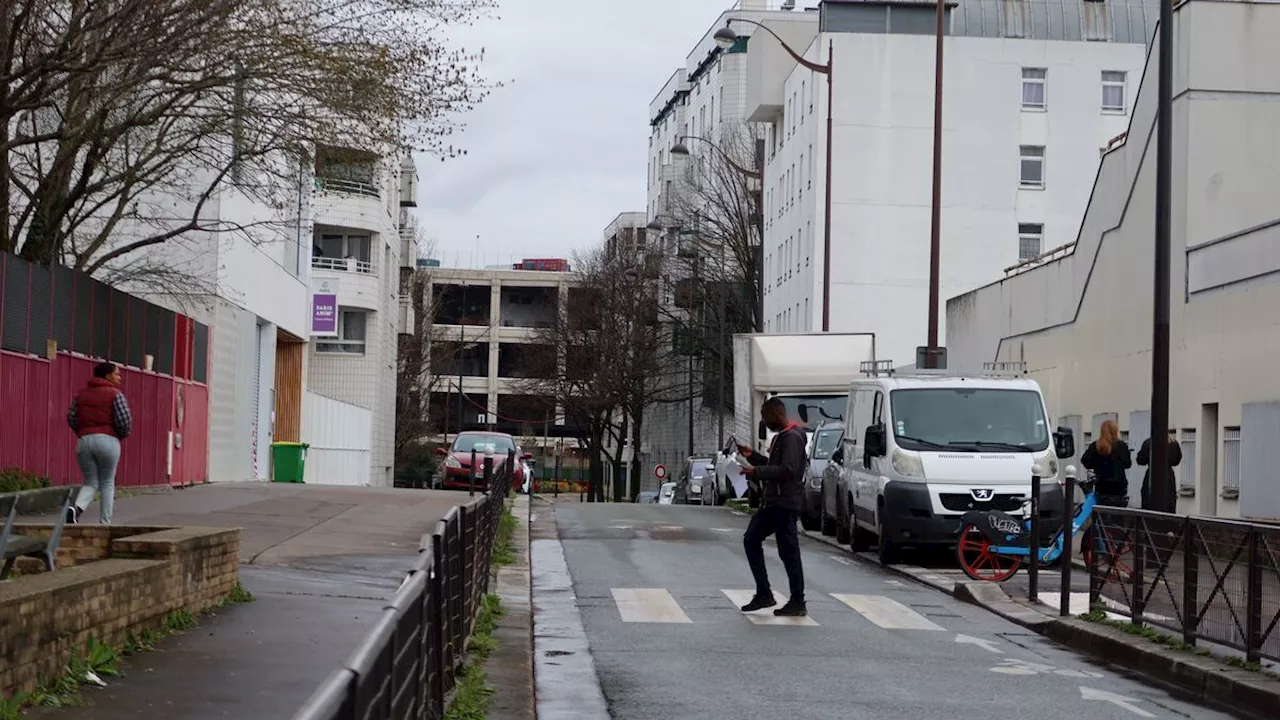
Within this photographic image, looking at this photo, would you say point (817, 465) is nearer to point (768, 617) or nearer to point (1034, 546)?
point (1034, 546)

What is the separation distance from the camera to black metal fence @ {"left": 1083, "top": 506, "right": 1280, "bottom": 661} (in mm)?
11414

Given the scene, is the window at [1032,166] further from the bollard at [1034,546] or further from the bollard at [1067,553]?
the bollard at [1067,553]

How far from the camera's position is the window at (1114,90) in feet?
219

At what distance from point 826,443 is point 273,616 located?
19.6 meters

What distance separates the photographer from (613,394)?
8262 cm

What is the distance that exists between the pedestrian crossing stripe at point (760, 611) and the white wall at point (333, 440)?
33.4m

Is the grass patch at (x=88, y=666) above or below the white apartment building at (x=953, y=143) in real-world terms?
below

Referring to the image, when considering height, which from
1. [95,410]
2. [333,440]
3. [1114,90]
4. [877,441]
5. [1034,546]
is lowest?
[1034,546]

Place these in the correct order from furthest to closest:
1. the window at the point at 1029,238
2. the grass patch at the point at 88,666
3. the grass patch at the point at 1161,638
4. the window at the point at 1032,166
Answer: the window at the point at 1032,166
the window at the point at 1029,238
the grass patch at the point at 1161,638
the grass patch at the point at 88,666

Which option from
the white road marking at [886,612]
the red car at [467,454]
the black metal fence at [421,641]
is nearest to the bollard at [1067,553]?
the white road marking at [886,612]

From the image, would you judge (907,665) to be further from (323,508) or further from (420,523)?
(323,508)

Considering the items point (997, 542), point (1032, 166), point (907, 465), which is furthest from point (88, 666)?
point (1032, 166)

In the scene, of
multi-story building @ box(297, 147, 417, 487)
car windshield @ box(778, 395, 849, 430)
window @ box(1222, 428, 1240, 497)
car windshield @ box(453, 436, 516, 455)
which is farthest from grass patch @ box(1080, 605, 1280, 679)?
multi-story building @ box(297, 147, 417, 487)

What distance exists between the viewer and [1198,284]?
2719 cm
